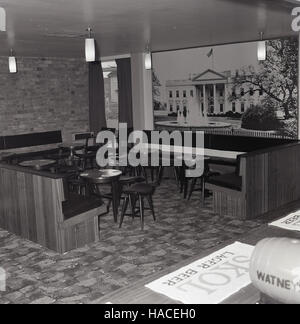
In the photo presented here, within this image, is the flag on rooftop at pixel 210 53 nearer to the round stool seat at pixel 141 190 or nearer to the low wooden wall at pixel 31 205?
the round stool seat at pixel 141 190

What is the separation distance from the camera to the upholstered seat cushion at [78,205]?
5.09 metres

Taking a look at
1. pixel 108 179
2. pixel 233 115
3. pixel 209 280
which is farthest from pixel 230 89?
pixel 209 280

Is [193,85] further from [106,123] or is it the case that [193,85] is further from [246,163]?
[246,163]

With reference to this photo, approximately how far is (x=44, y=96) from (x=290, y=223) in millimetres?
9028

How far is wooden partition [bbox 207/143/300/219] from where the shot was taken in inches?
241

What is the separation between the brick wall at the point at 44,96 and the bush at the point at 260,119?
4.73 m

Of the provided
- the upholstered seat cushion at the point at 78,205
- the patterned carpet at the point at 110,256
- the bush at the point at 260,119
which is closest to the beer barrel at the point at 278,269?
the patterned carpet at the point at 110,256

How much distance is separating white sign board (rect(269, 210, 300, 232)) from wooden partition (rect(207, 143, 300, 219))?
3291 millimetres

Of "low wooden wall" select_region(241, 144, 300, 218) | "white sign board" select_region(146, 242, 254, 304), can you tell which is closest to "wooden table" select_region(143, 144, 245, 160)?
"low wooden wall" select_region(241, 144, 300, 218)

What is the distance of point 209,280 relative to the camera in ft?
6.35

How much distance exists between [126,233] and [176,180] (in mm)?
3141

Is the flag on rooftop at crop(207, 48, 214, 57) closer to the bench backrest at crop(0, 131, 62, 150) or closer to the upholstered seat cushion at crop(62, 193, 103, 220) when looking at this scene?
the bench backrest at crop(0, 131, 62, 150)

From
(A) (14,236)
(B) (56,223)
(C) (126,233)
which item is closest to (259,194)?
(C) (126,233)

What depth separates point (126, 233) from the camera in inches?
225
